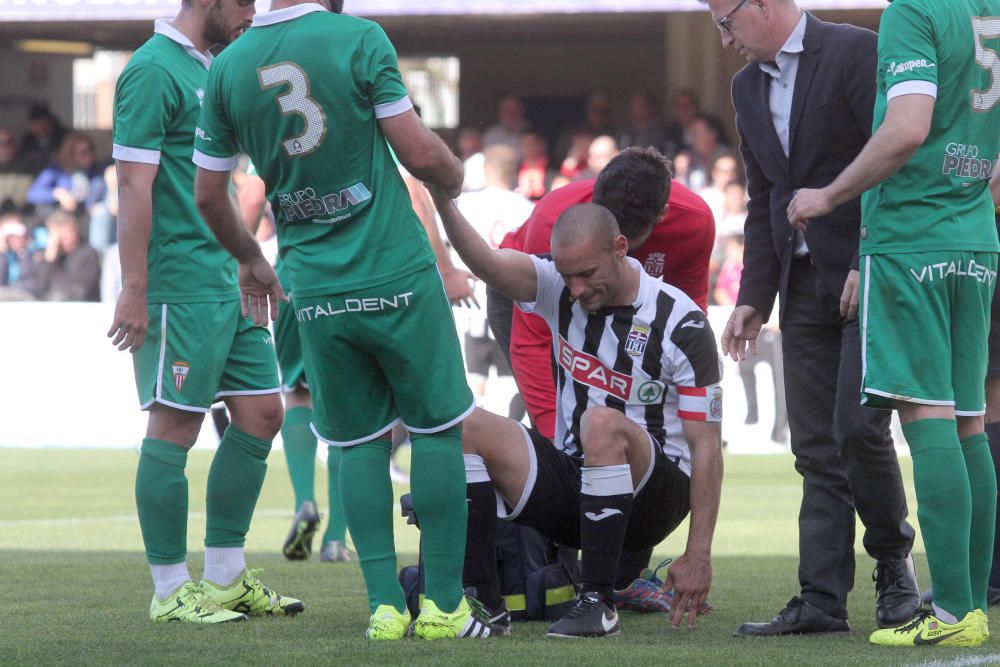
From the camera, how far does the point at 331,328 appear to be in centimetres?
417

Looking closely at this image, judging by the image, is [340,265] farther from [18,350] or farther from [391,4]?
[391,4]

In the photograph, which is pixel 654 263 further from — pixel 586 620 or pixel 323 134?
pixel 323 134

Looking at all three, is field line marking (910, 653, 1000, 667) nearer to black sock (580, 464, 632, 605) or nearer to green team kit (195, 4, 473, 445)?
black sock (580, 464, 632, 605)

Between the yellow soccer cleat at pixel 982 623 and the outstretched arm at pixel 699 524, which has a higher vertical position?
the outstretched arm at pixel 699 524

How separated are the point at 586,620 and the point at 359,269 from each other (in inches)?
44.9

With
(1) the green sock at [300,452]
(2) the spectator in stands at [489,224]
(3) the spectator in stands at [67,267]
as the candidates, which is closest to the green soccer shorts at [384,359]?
(1) the green sock at [300,452]

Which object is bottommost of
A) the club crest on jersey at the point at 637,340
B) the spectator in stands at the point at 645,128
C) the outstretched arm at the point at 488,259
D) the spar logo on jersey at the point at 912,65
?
the club crest on jersey at the point at 637,340

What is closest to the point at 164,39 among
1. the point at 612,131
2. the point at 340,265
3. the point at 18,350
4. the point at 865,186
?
the point at 340,265

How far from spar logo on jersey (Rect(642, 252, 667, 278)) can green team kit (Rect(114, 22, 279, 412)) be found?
1378 mm

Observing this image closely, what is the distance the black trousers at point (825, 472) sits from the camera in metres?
4.54

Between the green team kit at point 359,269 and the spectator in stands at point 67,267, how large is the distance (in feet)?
40.6

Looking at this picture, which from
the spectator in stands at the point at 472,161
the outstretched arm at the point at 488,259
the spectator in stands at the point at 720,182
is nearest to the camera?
the outstretched arm at the point at 488,259

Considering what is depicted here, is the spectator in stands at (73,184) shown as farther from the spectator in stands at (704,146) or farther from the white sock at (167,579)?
the white sock at (167,579)

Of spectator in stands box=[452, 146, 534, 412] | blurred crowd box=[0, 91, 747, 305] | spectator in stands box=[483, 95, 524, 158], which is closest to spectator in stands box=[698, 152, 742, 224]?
blurred crowd box=[0, 91, 747, 305]
